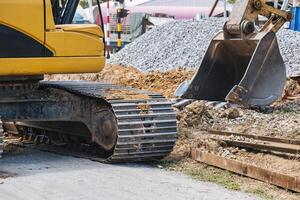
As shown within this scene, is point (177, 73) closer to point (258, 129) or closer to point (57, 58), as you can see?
point (258, 129)

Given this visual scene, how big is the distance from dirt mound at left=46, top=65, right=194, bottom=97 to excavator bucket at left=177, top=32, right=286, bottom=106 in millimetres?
876

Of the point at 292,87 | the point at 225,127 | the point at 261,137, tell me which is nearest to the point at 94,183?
the point at 261,137

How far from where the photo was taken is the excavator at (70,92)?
785 cm

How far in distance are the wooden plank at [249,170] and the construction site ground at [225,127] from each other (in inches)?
2.0

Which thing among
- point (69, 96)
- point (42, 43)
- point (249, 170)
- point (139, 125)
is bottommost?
point (249, 170)

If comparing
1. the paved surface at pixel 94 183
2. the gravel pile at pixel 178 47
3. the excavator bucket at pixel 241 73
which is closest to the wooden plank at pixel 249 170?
the paved surface at pixel 94 183

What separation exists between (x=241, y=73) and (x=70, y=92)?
3712 mm

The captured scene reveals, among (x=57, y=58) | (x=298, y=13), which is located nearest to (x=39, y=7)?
(x=57, y=58)

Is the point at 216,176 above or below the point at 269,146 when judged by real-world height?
below

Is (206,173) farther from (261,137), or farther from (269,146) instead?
(261,137)

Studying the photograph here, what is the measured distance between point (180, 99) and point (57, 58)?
3814 mm

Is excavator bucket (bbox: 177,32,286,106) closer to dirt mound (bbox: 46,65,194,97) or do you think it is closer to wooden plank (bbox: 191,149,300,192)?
dirt mound (bbox: 46,65,194,97)

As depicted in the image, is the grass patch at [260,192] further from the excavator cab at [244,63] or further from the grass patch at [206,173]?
the excavator cab at [244,63]

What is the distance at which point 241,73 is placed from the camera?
1154 cm
